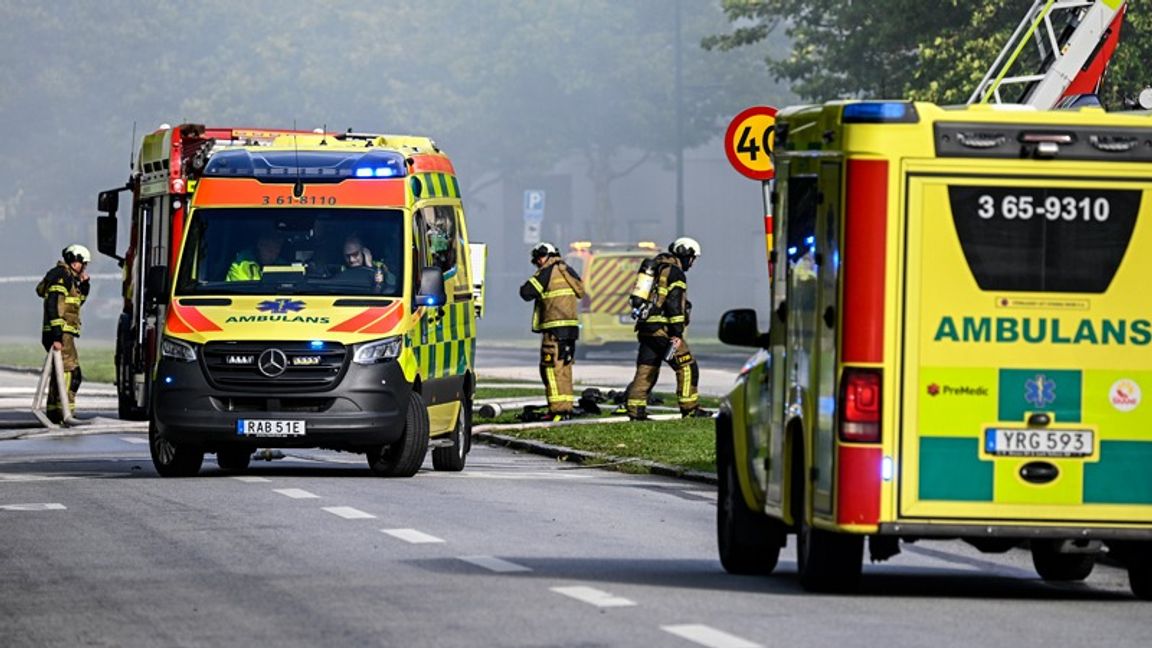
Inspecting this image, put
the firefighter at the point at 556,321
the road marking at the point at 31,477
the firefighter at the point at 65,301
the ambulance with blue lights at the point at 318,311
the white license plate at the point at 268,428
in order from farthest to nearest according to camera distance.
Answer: the firefighter at the point at 65,301
the firefighter at the point at 556,321
the road marking at the point at 31,477
the ambulance with blue lights at the point at 318,311
the white license plate at the point at 268,428

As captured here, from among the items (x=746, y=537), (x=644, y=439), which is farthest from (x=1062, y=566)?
(x=644, y=439)

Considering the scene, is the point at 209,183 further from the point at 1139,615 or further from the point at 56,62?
the point at 56,62

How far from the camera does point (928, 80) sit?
42875mm

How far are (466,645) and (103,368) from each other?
38524 mm

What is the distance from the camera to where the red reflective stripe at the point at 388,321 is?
20672 mm

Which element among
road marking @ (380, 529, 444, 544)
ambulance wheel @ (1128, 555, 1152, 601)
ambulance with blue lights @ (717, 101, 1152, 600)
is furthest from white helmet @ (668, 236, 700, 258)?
ambulance with blue lights @ (717, 101, 1152, 600)

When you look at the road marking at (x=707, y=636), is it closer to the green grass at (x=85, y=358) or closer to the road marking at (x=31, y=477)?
the road marking at (x=31, y=477)

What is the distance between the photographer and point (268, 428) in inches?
802

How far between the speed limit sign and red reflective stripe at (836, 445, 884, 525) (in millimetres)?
9019

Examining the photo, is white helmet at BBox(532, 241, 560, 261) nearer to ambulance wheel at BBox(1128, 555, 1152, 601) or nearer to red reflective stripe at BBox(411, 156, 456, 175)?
red reflective stripe at BBox(411, 156, 456, 175)

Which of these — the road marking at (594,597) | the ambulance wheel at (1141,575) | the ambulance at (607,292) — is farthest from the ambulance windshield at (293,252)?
the ambulance at (607,292)

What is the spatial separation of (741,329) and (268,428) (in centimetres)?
755

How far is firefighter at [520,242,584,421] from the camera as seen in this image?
1129 inches

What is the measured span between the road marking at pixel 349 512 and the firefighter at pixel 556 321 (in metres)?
10.6
